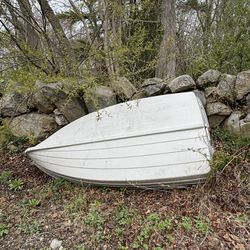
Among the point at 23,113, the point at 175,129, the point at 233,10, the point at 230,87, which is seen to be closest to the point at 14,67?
the point at 23,113

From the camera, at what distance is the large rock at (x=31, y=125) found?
308cm

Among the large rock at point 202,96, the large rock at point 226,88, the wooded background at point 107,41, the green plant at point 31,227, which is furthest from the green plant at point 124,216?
the large rock at point 226,88

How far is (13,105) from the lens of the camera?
313 cm

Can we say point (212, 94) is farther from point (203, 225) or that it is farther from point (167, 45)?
point (203, 225)

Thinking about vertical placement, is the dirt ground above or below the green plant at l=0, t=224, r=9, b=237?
below

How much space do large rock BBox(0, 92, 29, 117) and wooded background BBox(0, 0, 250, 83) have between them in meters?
0.39

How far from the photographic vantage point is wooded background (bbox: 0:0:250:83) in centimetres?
290

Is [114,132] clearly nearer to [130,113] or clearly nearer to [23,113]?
[130,113]

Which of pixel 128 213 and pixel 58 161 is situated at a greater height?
pixel 58 161

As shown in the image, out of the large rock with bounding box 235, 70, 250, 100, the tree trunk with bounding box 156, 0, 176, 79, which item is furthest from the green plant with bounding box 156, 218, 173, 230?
the tree trunk with bounding box 156, 0, 176, 79

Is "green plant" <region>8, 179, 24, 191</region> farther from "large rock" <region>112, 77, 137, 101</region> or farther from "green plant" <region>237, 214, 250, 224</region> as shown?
"green plant" <region>237, 214, 250, 224</region>

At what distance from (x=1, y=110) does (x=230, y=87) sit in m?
2.66

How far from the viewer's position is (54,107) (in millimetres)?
3098

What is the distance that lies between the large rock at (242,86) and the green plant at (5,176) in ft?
8.47
